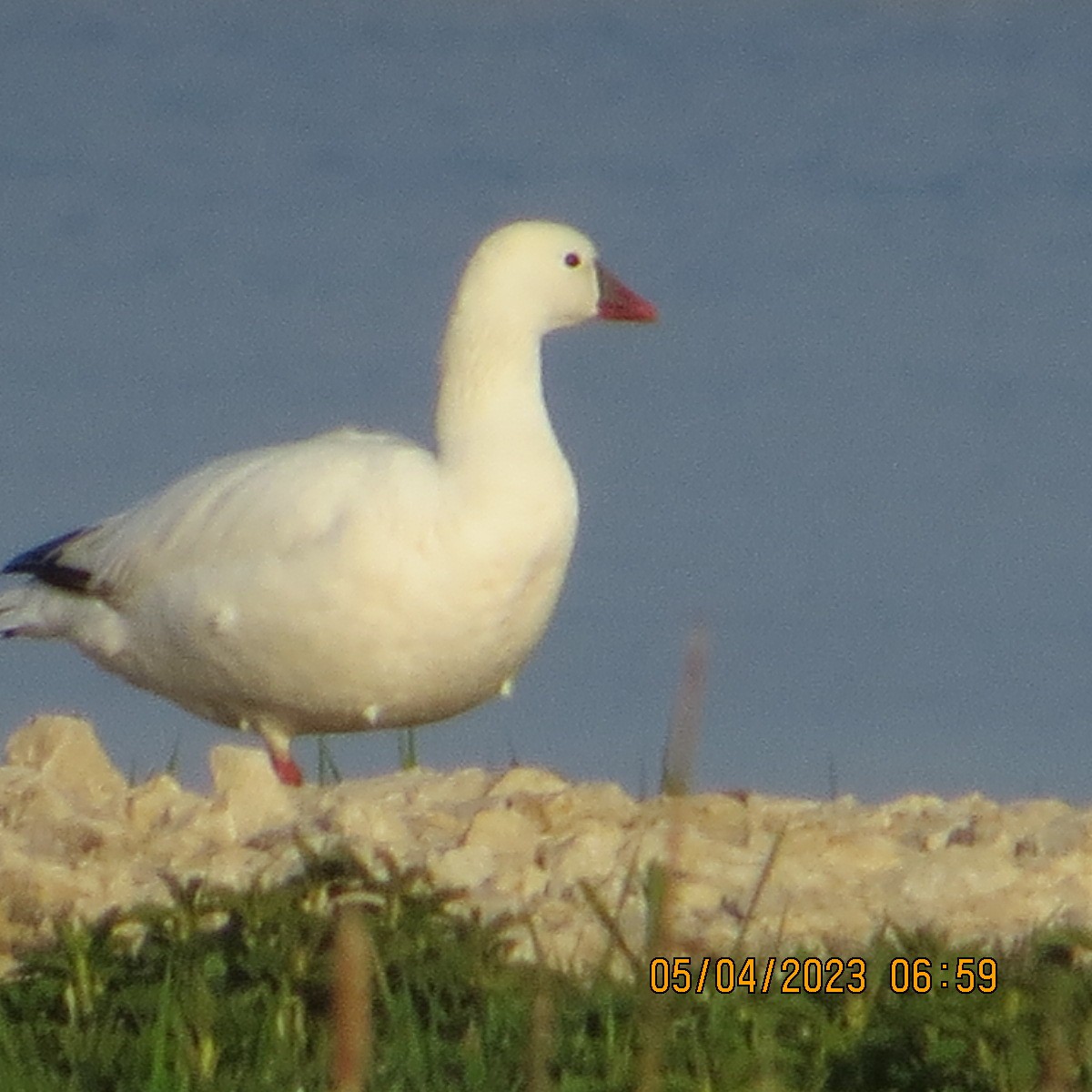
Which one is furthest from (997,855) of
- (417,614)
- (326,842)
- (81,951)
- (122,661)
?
(122,661)

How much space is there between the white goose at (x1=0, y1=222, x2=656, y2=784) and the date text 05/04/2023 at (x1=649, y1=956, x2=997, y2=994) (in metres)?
3.52

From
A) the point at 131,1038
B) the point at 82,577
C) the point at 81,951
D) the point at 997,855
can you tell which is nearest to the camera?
the point at 131,1038

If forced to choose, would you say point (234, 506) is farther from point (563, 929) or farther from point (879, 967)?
point (879, 967)

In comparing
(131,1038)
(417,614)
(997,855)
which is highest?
(417,614)

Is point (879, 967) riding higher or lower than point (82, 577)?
lower

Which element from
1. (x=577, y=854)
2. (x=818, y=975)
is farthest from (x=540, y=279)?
(x=818, y=975)

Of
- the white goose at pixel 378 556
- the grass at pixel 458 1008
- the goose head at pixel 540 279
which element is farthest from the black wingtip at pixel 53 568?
the grass at pixel 458 1008

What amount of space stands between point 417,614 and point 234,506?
932 millimetres

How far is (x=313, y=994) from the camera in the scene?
4543mm

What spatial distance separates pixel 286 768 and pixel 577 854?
320 cm

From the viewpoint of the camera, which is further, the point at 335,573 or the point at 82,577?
the point at 82,577

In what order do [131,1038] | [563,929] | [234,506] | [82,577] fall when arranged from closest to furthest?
[131,1038] < [563,929] < [234,506] < [82,577]

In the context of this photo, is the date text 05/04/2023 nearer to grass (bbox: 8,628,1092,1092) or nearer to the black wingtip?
grass (bbox: 8,628,1092,1092)

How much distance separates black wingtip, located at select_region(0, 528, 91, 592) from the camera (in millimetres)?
9430
